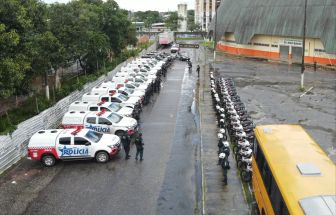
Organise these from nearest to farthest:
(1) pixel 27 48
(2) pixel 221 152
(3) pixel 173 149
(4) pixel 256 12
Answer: (2) pixel 221 152, (3) pixel 173 149, (1) pixel 27 48, (4) pixel 256 12

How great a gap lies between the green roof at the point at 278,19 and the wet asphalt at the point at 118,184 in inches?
1388

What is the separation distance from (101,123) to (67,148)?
13.3 ft

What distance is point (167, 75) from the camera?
46.4m

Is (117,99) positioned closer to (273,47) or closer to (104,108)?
(104,108)

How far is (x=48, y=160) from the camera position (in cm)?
1884

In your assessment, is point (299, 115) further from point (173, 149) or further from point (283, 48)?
point (283, 48)

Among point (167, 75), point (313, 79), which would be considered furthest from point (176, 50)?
point (313, 79)

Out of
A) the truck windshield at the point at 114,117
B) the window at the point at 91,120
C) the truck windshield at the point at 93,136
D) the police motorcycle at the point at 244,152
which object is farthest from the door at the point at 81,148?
the police motorcycle at the point at 244,152

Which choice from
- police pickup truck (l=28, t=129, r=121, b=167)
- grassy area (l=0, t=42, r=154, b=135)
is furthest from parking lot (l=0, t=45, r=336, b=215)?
grassy area (l=0, t=42, r=154, b=135)

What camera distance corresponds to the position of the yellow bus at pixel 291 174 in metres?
8.44

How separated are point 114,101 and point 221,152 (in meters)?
12.6

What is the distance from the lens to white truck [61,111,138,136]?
22.5 meters

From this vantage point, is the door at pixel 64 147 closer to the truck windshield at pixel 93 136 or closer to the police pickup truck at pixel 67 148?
the police pickup truck at pixel 67 148

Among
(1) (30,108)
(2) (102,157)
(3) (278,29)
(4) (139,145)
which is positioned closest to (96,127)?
(2) (102,157)
